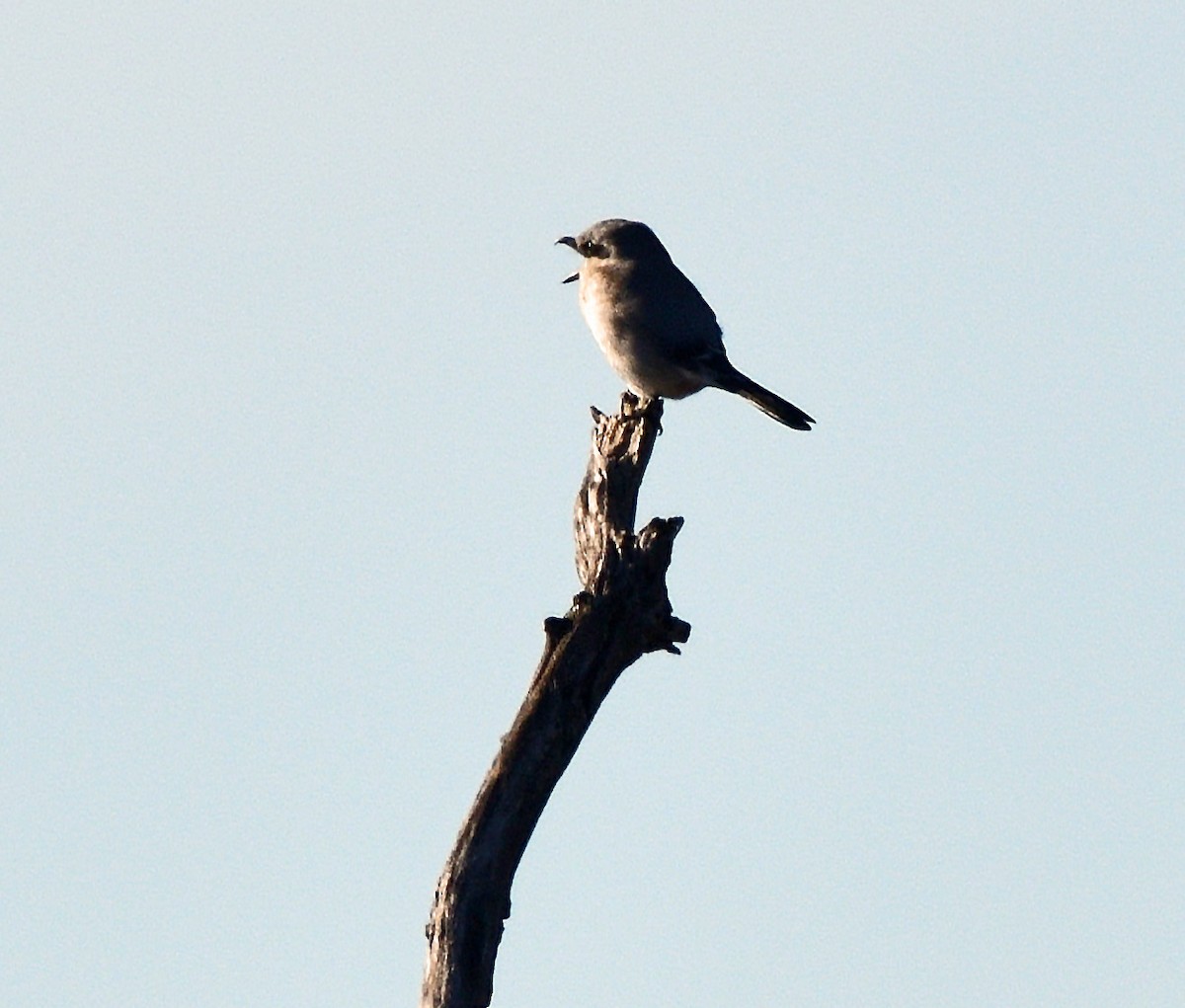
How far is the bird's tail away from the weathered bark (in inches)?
127

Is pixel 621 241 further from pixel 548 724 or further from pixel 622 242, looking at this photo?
pixel 548 724

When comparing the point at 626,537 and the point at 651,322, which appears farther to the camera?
the point at 651,322

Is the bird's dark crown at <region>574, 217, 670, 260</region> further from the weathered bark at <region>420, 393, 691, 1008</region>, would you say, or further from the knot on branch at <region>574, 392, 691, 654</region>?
the weathered bark at <region>420, 393, 691, 1008</region>

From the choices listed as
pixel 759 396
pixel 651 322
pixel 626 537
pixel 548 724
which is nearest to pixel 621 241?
pixel 651 322

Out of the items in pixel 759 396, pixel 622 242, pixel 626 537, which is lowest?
pixel 626 537

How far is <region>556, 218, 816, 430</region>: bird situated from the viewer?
13.9 metres

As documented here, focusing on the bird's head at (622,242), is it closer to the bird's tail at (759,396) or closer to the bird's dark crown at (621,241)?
the bird's dark crown at (621,241)

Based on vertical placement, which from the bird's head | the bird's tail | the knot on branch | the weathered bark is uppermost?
the bird's head

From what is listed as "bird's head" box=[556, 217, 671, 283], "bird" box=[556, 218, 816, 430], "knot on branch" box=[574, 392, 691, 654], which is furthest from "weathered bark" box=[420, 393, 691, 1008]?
"bird's head" box=[556, 217, 671, 283]

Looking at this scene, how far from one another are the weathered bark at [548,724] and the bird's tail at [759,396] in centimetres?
323

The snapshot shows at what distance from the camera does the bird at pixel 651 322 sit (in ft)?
45.6

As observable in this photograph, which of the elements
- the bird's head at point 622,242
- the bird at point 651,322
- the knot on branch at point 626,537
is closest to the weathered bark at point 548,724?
the knot on branch at point 626,537

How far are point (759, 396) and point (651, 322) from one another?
0.93 m

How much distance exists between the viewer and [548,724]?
9617 millimetres
